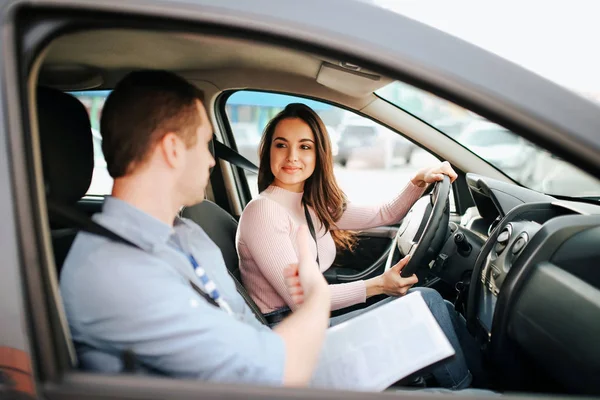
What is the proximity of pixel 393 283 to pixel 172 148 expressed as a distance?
44.5 inches

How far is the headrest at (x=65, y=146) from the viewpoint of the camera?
1.09m

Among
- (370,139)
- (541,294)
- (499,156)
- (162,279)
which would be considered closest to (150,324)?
(162,279)

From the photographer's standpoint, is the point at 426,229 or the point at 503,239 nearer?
the point at 503,239

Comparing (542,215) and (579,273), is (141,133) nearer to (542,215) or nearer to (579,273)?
(579,273)

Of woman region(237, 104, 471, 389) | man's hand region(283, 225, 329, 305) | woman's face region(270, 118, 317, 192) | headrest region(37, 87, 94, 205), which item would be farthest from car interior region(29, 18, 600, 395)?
man's hand region(283, 225, 329, 305)

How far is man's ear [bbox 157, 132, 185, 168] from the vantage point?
103 cm

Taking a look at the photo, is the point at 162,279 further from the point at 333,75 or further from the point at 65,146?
the point at 333,75

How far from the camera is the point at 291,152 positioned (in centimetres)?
193

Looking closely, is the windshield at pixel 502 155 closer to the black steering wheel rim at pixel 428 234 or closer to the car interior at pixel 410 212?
the car interior at pixel 410 212

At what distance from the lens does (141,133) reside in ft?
3.36

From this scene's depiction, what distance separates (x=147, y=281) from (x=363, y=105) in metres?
1.63

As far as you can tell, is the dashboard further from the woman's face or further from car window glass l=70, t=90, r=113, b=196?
car window glass l=70, t=90, r=113, b=196

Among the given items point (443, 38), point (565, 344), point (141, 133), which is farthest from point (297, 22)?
point (565, 344)

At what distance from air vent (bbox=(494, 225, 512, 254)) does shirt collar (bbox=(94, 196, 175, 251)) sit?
1.20 meters
